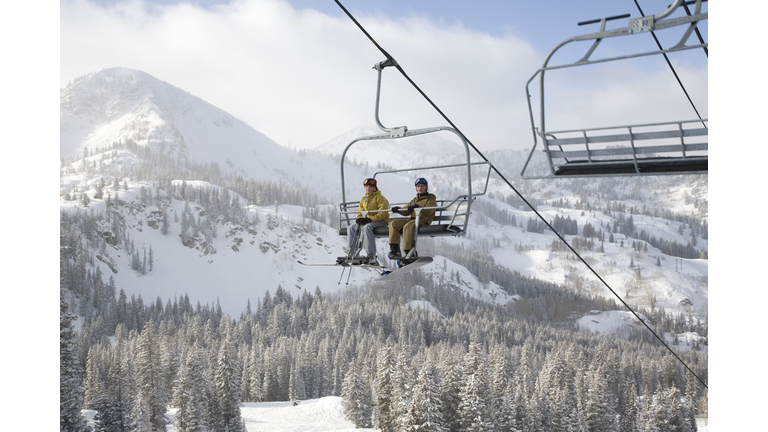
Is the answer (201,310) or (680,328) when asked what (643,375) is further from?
(680,328)

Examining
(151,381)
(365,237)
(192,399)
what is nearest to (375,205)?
(365,237)

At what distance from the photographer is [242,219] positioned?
16475 cm

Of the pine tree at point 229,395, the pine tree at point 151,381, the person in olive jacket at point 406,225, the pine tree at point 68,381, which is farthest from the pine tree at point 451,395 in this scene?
the person in olive jacket at point 406,225

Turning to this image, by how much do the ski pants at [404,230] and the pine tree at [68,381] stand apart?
18.3m

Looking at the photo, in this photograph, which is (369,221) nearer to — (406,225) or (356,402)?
(406,225)

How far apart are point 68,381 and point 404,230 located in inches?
796

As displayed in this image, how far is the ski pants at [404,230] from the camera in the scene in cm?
844

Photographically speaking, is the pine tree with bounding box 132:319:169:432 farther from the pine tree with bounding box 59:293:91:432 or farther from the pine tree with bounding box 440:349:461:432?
the pine tree with bounding box 440:349:461:432

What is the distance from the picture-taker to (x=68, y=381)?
22.0 metres

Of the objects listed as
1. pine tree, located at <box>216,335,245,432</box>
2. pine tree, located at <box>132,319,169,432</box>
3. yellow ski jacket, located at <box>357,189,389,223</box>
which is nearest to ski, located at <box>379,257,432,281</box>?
yellow ski jacket, located at <box>357,189,389,223</box>

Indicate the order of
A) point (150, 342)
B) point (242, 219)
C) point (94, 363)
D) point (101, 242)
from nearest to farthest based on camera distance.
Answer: point (150, 342), point (94, 363), point (101, 242), point (242, 219)

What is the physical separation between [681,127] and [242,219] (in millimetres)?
166116

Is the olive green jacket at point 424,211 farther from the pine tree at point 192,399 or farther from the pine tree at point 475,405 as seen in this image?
the pine tree at point 192,399
